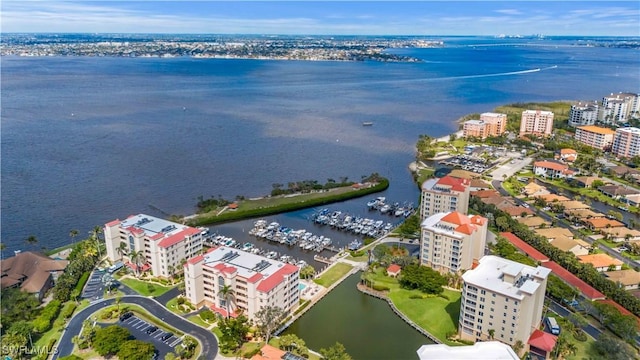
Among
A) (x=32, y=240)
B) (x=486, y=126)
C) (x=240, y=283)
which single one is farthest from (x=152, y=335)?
(x=486, y=126)

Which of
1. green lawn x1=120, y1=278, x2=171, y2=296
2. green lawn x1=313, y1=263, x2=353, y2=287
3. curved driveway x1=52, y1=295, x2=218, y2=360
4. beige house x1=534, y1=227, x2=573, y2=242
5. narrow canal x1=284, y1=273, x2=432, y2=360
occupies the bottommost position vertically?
narrow canal x1=284, y1=273, x2=432, y2=360

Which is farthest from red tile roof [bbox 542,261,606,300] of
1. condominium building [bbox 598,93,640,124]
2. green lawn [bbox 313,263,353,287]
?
condominium building [bbox 598,93,640,124]

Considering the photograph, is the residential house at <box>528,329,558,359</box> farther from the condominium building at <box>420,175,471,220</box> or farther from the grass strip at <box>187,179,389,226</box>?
the grass strip at <box>187,179,389,226</box>

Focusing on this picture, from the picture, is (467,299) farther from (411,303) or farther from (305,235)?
(305,235)

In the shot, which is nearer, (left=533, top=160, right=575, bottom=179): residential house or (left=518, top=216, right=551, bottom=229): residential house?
(left=518, top=216, right=551, bottom=229): residential house

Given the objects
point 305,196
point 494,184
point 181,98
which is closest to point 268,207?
point 305,196

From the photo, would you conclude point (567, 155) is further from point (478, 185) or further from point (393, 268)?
point (393, 268)
